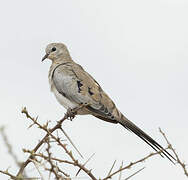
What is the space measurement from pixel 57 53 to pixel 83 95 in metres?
1.95

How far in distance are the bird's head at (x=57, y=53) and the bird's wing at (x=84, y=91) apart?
103 cm

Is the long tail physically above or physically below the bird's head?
below

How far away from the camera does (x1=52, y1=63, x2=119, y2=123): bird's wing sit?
257 inches

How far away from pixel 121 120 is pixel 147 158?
12.2 ft

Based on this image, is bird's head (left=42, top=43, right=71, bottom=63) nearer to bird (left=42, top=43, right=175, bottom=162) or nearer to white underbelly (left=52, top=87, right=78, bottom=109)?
bird (left=42, top=43, right=175, bottom=162)

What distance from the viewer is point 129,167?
270 centimetres

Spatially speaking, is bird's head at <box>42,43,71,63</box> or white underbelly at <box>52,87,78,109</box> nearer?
white underbelly at <box>52,87,78,109</box>

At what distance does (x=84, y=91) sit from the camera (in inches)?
271

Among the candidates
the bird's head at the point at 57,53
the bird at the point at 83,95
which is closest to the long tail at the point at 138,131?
the bird at the point at 83,95

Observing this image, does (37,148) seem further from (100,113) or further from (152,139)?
(100,113)

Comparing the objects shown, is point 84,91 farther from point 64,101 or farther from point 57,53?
point 57,53

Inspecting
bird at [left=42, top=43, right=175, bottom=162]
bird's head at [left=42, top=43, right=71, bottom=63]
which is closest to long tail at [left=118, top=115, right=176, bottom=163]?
bird at [left=42, top=43, right=175, bottom=162]

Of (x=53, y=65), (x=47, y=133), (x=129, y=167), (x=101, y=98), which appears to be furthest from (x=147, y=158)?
(x=53, y=65)

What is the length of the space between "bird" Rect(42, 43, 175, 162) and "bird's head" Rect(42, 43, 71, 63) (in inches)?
20.4
